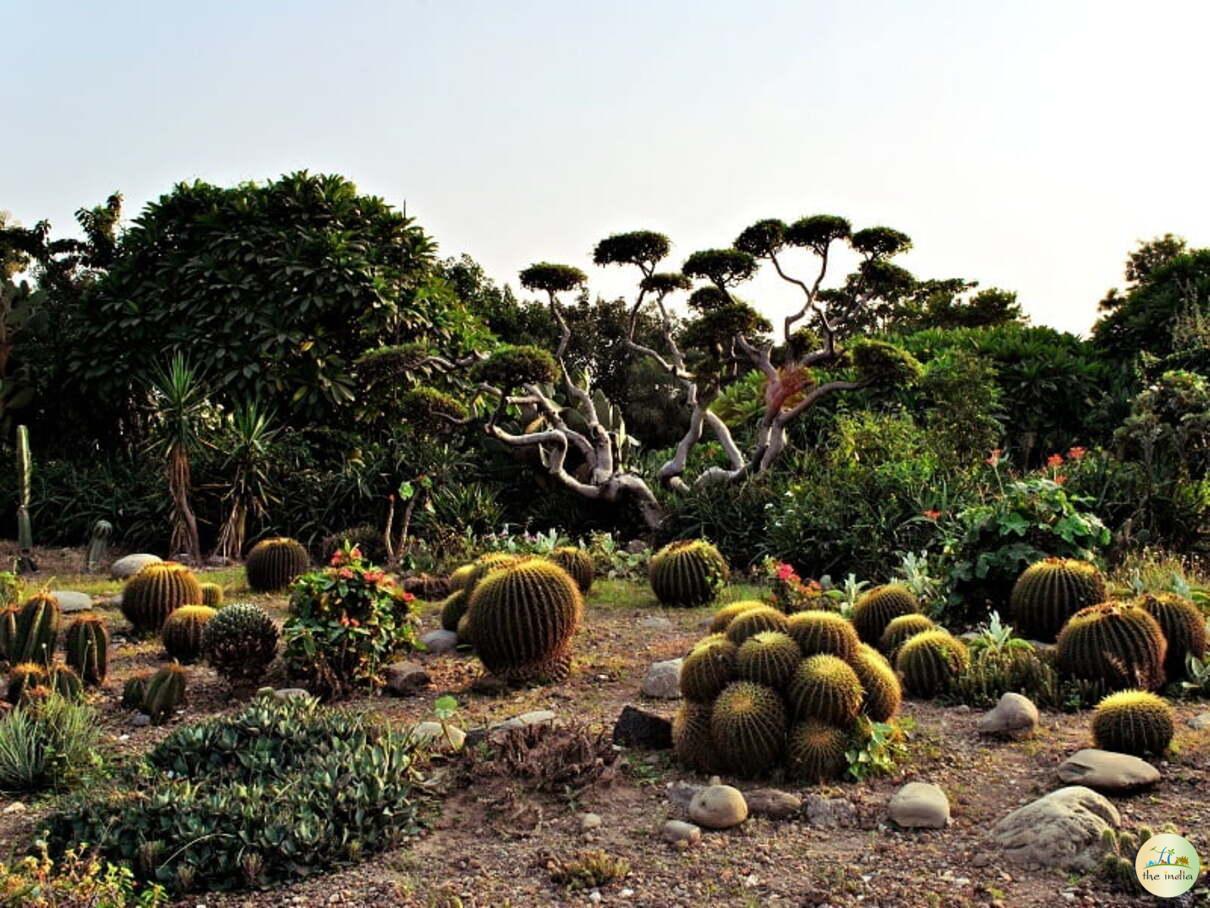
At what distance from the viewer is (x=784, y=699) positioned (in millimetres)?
4434

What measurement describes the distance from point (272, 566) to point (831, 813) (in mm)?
6098

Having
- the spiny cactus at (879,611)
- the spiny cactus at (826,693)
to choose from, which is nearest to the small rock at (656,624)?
the spiny cactus at (879,611)

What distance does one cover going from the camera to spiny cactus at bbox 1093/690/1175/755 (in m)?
4.40

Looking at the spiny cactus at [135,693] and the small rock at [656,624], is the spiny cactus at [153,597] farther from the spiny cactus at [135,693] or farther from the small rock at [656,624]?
the small rock at [656,624]

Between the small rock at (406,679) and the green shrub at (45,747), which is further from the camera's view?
the small rock at (406,679)

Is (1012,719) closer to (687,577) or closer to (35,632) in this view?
(687,577)

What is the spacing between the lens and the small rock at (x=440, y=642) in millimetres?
6793

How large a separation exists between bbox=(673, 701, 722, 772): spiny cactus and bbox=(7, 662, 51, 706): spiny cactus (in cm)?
317

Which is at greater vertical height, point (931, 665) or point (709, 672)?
point (709, 672)

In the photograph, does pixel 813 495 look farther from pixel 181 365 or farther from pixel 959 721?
pixel 181 365

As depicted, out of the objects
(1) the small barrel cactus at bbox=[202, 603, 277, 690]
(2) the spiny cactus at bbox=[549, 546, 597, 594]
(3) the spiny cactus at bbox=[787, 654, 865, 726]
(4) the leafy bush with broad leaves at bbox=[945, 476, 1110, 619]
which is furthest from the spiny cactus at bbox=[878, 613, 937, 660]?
(1) the small barrel cactus at bbox=[202, 603, 277, 690]

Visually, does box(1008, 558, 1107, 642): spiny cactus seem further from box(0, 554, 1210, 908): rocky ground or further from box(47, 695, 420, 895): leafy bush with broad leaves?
box(47, 695, 420, 895): leafy bush with broad leaves

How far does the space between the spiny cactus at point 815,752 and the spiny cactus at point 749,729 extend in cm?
5

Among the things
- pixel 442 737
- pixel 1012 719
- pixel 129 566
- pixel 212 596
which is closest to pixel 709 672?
pixel 442 737
